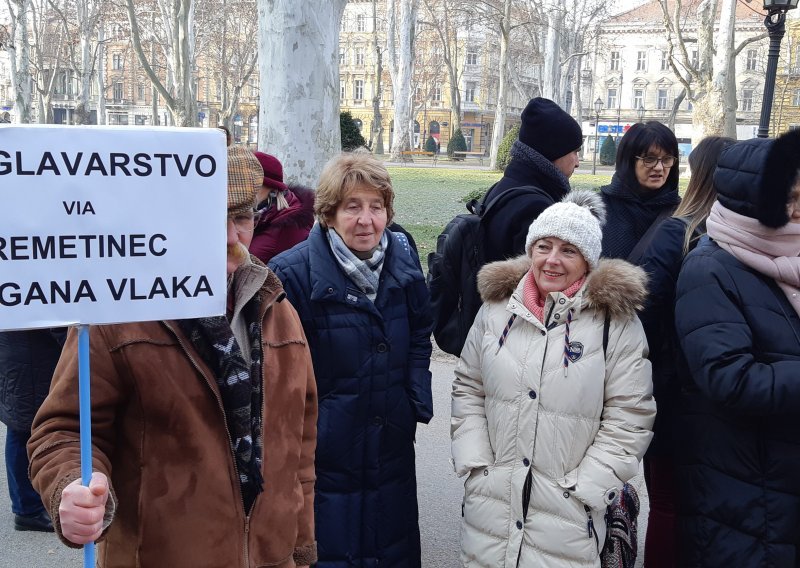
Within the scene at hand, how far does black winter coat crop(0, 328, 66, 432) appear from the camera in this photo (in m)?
4.09

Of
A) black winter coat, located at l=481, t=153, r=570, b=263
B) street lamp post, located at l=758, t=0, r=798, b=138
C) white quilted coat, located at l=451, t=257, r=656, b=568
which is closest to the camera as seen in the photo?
white quilted coat, located at l=451, t=257, r=656, b=568

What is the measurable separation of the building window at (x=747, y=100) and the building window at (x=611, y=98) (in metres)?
12.9

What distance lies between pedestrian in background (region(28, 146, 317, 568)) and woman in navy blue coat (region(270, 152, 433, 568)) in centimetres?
94

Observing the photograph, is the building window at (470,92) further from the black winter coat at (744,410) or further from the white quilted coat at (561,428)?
the black winter coat at (744,410)

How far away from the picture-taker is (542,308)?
125 inches

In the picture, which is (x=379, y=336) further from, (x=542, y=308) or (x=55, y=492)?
(x=55, y=492)

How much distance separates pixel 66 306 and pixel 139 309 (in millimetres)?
154

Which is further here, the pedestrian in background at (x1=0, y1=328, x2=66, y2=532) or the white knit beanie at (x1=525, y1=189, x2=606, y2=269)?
the pedestrian in background at (x1=0, y1=328, x2=66, y2=532)

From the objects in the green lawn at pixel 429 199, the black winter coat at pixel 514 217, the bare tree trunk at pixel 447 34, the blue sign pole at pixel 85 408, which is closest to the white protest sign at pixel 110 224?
the blue sign pole at pixel 85 408

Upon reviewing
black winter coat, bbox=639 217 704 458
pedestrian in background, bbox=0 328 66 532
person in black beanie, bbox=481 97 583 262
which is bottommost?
pedestrian in background, bbox=0 328 66 532

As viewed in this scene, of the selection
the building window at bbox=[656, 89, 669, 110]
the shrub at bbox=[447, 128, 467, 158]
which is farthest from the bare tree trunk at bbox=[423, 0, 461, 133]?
the building window at bbox=[656, 89, 669, 110]

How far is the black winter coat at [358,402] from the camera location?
10.7 feet

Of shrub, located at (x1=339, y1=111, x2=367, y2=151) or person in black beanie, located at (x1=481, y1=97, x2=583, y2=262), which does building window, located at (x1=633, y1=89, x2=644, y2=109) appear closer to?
shrub, located at (x1=339, y1=111, x2=367, y2=151)

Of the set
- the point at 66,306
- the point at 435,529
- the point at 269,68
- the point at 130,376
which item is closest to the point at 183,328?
the point at 130,376
